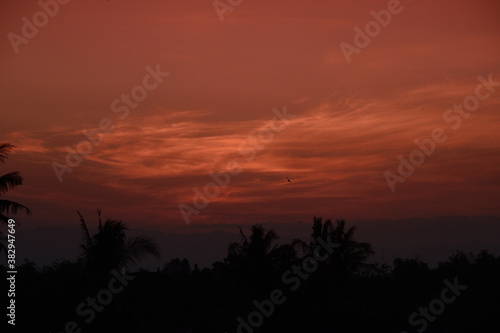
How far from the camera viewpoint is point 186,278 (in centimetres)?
6500

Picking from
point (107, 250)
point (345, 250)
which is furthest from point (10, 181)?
point (345, 250)

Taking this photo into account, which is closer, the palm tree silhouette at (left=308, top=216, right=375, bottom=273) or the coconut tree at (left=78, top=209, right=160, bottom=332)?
the coconut tree at (left=78, top=209, right=160, bottom=332)

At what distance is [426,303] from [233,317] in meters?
20.7

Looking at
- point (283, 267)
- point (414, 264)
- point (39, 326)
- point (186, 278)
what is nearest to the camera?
point (39, 326)

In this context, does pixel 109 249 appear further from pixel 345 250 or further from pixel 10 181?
pixel 345 250

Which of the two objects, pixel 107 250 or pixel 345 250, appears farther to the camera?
pixel 345 250

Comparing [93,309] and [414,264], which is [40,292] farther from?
[414,264]

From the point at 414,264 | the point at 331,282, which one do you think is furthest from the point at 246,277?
the point at 414,264

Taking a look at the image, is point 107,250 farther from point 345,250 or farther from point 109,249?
point 345,250

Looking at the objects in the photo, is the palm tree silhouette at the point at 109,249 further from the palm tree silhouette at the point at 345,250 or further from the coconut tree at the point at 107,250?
the palm tree silhouette at the point at 345,250

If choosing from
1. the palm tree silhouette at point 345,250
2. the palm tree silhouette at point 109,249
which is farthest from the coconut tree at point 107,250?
the palm tree silhouette at point 345,250

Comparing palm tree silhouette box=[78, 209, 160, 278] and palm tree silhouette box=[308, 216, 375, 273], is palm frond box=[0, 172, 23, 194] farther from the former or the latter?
palm tree silhouette box=[308, 216, 375, 273]

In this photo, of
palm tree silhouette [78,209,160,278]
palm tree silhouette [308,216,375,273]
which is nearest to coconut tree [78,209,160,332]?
palm tree silhouette [78,209,160,278]

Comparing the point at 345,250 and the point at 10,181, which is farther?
the point at 345,250
